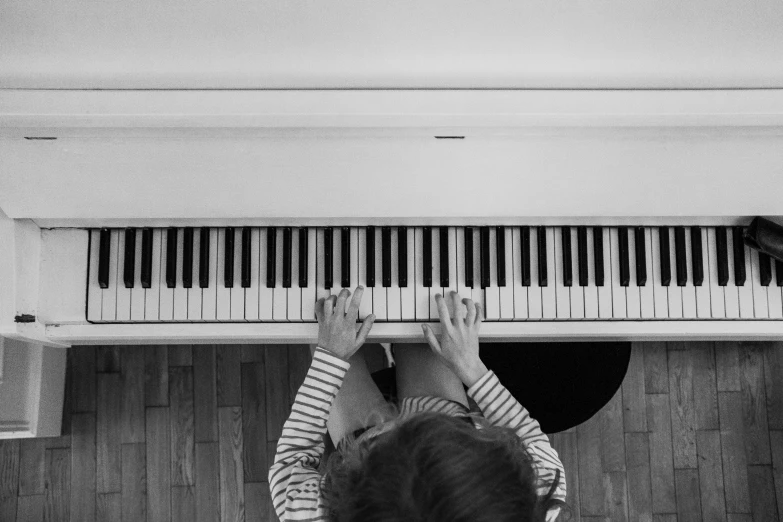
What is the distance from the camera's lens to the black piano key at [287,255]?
1351 millimetres

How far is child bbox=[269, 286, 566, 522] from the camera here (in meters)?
0.85

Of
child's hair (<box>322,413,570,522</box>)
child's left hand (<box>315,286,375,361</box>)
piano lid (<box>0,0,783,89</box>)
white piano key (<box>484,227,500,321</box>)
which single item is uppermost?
piano lid (<box>0,0,783,89</box>)

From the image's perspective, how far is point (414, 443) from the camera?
91 centimetres

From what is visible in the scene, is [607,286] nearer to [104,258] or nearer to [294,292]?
[294,292]

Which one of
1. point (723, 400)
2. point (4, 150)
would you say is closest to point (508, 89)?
point (4, 150)

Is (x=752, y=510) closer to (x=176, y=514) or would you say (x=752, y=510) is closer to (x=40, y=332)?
(x=176, y=514)

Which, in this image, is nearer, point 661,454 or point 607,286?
point 607,286

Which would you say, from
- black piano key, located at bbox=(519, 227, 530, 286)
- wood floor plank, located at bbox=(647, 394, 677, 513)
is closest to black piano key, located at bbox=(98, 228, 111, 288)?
black piano key, located at bbox=(519, 227, 530, 286)

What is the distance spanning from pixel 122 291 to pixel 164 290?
0.33ft

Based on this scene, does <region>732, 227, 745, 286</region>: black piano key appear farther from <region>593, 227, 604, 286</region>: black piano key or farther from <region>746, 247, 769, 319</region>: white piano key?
<region>593, 227, 604, 286</region>: black piano key

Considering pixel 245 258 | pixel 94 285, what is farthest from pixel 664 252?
pixel 94 285

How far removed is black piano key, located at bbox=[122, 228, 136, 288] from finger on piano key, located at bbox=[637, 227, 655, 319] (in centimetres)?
121

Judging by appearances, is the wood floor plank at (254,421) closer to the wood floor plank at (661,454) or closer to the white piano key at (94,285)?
the white piano key at (94,285)

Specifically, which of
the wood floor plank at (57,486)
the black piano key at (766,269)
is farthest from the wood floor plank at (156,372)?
the black piano key at (766,269)
